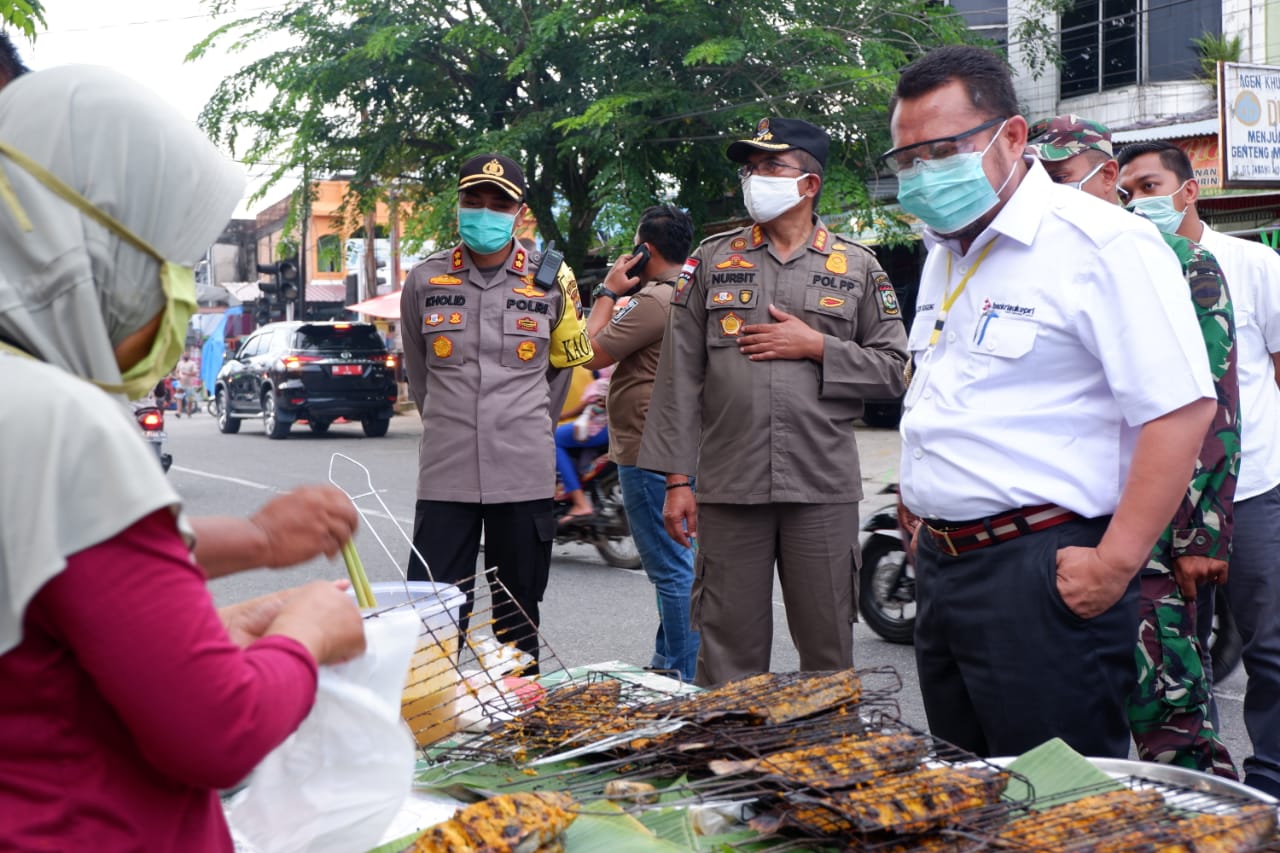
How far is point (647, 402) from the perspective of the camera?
Answer: 5379 millimetres

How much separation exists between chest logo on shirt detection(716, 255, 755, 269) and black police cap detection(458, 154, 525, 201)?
88 centimetres

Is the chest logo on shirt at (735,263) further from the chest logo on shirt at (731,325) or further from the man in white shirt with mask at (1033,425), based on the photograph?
the man in white shirt with mask at (1033,425)

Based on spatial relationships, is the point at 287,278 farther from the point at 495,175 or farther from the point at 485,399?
the point at 485,399

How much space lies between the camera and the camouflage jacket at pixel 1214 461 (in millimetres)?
3203

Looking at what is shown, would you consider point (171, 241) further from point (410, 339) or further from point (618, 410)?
point (618, 410)

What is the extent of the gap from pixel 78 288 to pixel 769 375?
282 cm

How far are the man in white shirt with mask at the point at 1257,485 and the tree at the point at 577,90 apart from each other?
1076 cm

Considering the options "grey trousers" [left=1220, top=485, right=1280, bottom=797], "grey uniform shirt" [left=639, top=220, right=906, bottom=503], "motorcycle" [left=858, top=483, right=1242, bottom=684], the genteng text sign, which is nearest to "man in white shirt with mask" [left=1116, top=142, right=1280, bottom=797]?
"grey trousers" [left=1220, top=485, right=1280, bottom=797]

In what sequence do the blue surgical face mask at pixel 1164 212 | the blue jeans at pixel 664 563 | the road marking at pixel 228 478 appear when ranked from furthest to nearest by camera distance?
the road marking at pixel 228 478 → the blue jeans at pixel 664 563 → the blue surgical face mask at pixel 1164 212

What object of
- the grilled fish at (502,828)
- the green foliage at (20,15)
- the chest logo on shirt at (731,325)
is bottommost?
the grilled fish at (502,828)

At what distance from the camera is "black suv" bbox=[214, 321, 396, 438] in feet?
63.0

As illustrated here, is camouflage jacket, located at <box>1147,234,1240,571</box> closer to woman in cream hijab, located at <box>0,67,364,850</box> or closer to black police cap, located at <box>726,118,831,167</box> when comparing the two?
black police cap, located at <box>726,118,831,167</box>

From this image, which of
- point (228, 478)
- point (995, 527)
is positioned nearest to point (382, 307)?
point (228, 478)

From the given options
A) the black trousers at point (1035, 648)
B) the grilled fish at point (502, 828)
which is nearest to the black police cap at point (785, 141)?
the black trousers at point (1035, 648)
